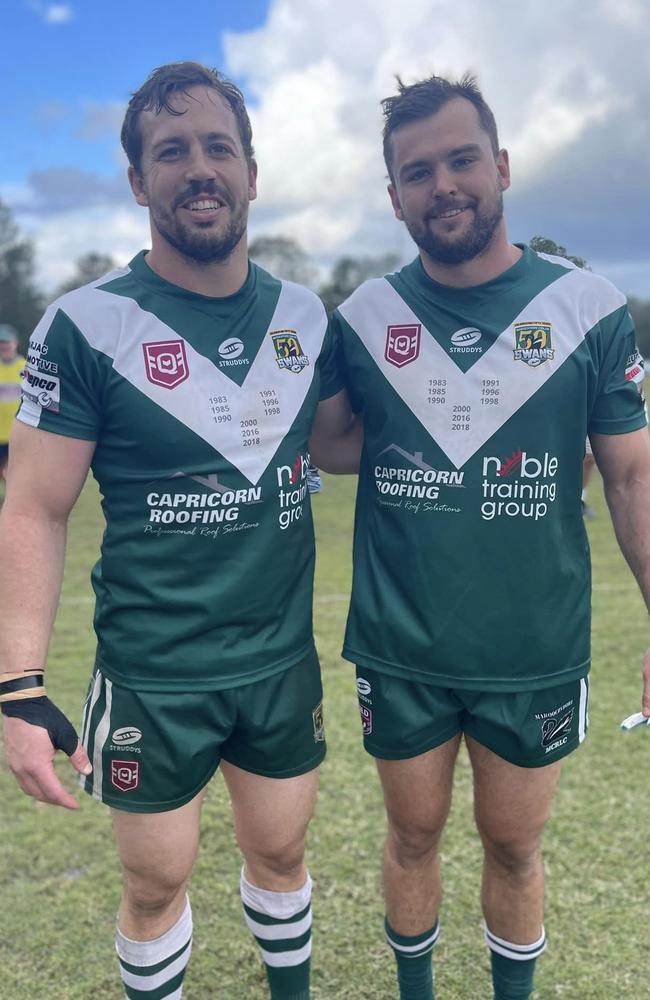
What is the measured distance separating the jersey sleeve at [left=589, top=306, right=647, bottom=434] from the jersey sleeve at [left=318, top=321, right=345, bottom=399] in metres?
0.74

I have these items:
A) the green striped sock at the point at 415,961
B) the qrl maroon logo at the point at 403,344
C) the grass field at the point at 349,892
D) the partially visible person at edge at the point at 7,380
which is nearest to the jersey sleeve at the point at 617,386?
the qrl maroon logo at the point at 403,344

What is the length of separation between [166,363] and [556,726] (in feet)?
4.86

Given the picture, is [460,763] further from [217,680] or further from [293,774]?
[217,680]

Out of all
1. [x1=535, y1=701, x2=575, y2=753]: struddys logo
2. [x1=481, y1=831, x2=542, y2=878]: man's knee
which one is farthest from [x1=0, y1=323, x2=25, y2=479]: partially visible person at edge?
[x1=535, y1=701, x2=575, y2=753]: struddys logo

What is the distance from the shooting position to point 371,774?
14.7ft

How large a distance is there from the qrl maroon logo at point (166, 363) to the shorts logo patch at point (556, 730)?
1391 millimetres

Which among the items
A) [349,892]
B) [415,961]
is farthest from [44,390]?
[349,892]

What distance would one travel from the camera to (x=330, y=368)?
99.6 inches

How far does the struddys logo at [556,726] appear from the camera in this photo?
241 cm

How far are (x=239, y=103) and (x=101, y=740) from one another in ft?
5.78

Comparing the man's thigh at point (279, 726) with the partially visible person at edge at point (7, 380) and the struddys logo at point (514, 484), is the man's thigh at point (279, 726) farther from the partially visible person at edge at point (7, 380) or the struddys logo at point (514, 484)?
the partially visible person at edge at point (7, 380)

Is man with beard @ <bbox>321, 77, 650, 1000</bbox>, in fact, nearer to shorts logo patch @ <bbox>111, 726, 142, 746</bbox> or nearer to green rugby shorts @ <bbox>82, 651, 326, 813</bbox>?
green rugby shorts @ <bbox>82, 651, 326, 813</bbox>

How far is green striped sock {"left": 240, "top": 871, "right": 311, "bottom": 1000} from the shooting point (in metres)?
2.50

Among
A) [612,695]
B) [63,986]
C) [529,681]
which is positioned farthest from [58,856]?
[612,695]
